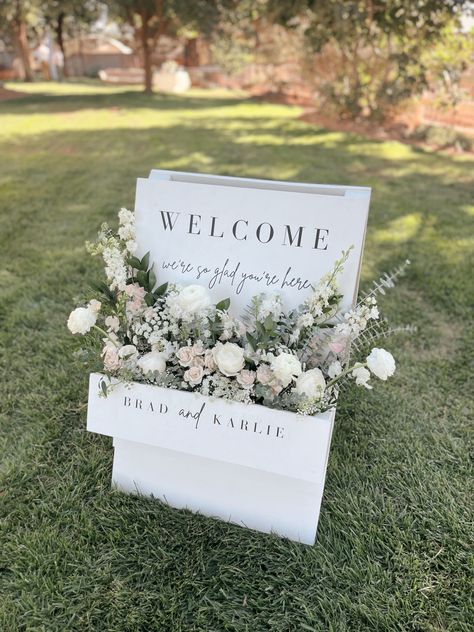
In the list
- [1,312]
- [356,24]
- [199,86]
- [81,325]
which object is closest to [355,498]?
[81,325]

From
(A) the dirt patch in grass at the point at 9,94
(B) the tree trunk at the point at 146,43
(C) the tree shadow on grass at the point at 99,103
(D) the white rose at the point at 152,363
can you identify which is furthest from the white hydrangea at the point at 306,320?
(B) the tree trunk at the point at 146,43

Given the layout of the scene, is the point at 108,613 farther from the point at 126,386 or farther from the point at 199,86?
the point at 199,86

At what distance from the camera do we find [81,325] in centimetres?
132

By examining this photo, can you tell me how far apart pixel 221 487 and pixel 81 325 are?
61cm

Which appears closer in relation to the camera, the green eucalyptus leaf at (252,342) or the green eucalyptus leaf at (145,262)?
the green eucalyptus leaf at (252,342)

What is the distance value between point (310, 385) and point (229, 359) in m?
0.21

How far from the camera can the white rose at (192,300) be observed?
1.31 m

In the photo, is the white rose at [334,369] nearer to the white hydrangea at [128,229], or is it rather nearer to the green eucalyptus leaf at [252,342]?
the green eucalyptus leaf at [252,342]

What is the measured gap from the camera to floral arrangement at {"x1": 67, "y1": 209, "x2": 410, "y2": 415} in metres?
1.23

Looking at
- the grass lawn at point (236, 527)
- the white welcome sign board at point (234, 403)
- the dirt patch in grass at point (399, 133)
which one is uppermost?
the white welcome sign board at point (234, 403)

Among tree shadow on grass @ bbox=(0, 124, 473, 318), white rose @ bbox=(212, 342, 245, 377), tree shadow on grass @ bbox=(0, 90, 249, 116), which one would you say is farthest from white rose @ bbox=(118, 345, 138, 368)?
tree shadow on grass @ bbox=(0, 90, 249, 116)

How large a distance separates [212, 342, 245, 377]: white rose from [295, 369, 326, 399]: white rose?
0.49 ft

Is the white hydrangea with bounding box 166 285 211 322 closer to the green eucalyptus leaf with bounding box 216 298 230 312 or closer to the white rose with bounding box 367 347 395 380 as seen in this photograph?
the green eucalyptus leaf with bounding box 216 298 230 312

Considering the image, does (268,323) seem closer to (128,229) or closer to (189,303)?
(189,303)
